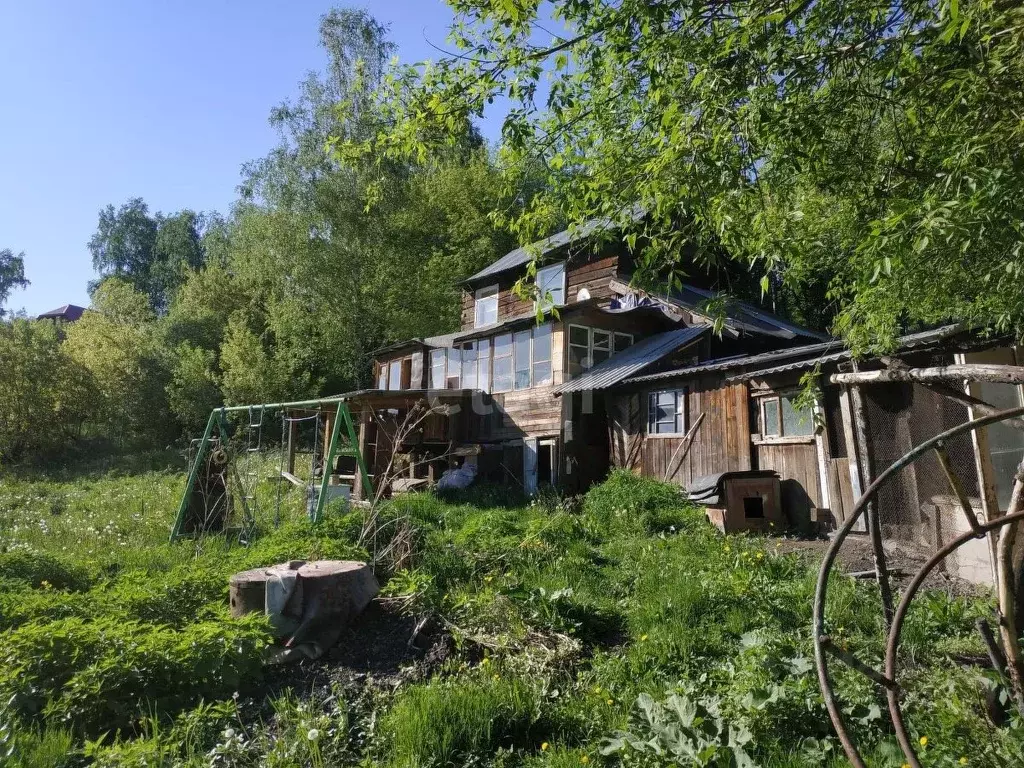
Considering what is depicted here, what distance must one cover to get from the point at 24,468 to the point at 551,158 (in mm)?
26272

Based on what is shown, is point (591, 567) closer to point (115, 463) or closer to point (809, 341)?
point (809, 341)

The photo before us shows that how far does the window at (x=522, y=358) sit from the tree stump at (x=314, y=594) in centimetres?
1216

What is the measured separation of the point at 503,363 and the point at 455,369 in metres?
2.76

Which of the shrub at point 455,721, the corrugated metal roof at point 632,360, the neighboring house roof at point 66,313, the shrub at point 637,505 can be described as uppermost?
the neighboring house roof at point 66,313

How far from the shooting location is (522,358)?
1800cm

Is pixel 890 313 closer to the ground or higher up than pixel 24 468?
higher up

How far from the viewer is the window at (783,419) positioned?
35.2ft

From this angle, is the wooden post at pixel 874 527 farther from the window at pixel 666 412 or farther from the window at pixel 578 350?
the window at pixel 578 350

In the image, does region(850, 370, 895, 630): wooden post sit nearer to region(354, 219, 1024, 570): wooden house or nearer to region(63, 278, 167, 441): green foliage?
region(354, 219, 1024, 570): wooden house

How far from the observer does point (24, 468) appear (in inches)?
917

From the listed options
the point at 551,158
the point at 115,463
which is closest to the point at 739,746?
the point at 551,158

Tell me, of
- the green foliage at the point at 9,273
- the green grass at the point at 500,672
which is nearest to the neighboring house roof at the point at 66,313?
the green foliage at the point at 9,273

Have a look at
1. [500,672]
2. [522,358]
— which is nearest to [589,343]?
[522,358]

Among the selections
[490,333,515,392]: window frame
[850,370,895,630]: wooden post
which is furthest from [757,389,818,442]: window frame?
[490,333,515,392]: window frame
